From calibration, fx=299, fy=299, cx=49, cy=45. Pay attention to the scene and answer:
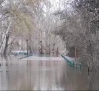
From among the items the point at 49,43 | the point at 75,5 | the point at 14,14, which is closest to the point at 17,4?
the point at 14,14

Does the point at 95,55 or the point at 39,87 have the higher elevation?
the point at 95,55

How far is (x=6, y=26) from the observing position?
5681cm

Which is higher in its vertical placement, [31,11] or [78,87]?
[31,11]

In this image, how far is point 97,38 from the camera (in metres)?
23.8

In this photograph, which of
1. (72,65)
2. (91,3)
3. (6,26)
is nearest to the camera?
(91,3)

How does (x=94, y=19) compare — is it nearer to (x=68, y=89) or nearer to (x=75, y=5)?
(x=75, y=5)

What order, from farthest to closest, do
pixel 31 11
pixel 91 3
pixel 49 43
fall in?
pixel 49 43 → pixel 31 11 → pixel 91 3

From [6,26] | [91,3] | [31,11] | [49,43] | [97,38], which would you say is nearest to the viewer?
[91,3]

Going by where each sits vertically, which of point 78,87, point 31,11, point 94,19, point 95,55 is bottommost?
point 78,87

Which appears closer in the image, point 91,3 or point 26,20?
point 91,3

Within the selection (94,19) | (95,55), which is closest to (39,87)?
(94,19)

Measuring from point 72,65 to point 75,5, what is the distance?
36.5 feet

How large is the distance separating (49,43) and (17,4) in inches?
2185

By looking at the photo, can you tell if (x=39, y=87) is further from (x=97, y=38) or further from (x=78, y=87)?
(x=97, y=38)
